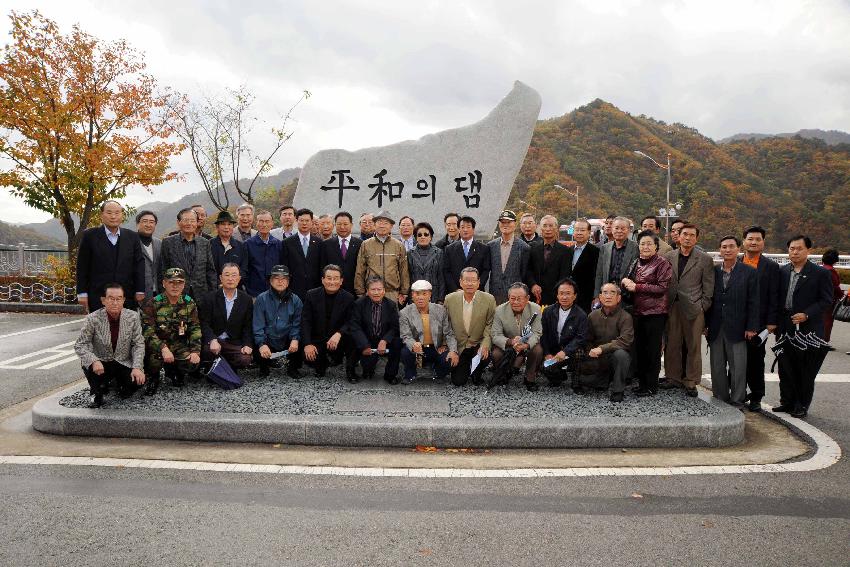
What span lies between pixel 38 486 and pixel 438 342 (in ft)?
11.2

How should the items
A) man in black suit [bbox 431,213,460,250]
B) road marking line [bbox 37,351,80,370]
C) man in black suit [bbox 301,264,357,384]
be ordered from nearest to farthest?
man in black suit [bbox 301,264,357,384], man in black suit [bbox 431,213,460,250], road marking line [bbox 37,351,80,370]

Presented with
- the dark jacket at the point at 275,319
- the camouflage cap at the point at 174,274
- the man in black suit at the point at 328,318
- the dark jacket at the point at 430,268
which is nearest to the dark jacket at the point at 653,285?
the dark jacket at the point at 430,268

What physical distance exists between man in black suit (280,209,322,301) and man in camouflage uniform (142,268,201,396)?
4.15 feet

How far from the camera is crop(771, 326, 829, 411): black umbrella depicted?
5137mm

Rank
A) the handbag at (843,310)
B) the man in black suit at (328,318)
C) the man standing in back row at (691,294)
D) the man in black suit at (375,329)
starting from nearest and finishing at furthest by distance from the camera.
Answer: the man standing in back row at (691,294), the man in black suit at (375,329), the man in black suit at (328,318), the handbag at (843,310)

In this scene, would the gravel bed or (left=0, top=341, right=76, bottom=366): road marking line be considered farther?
(left=0, top=341, right=76, bottom=366): road marking line

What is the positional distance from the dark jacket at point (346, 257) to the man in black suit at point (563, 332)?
227 cm

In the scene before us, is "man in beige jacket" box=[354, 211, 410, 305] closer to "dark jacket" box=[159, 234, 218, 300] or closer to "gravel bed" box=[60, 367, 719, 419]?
"gravel bed" box=[60, 367, 719, 419]

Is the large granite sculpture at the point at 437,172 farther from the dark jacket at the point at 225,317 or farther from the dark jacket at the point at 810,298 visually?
the dark jacket at the point at 810,298

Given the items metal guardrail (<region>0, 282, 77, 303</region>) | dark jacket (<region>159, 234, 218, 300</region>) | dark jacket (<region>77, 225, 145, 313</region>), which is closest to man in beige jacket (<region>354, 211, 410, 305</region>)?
dark jacket (<region>159, 234, 218, 300</region>)

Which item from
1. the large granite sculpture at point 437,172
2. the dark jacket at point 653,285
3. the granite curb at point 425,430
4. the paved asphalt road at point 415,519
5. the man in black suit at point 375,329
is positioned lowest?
the paved asphalt road at point 415,519

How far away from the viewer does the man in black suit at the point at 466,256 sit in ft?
20.4

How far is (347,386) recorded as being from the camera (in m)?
5.57

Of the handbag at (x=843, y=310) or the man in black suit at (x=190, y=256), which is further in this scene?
the handbag at (x=843, y=310)
